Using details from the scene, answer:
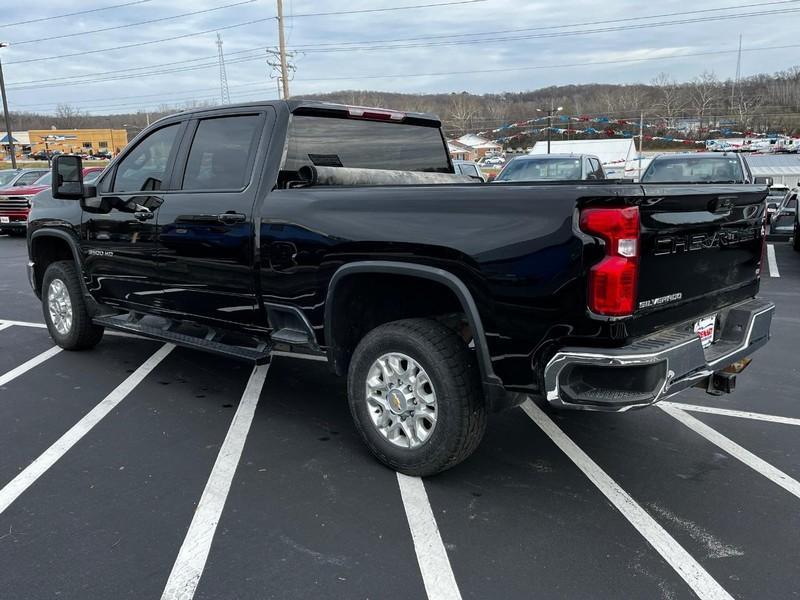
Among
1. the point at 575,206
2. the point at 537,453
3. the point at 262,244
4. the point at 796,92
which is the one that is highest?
the point at 796,92

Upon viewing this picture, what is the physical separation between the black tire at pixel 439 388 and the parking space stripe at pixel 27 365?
339 centimetres

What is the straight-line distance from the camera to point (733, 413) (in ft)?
14.4

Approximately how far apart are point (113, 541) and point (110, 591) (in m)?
0.37

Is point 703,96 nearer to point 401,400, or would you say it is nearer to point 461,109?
point 461,109

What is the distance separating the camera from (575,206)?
8.73 ft

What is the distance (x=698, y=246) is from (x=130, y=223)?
3.82 m

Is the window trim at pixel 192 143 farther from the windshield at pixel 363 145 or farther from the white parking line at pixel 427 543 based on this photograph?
the white parking line at pixel 427 543

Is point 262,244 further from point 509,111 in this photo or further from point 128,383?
point 509,111

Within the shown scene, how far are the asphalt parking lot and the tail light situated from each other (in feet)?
3.49

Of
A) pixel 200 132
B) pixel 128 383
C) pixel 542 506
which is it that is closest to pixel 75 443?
pixel 128 383

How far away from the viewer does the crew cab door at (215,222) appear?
4.05 metres

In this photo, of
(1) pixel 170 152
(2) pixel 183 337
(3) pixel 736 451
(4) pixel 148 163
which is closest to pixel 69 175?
(4) pixel 148 163

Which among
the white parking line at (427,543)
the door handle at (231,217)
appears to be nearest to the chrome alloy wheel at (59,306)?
the door handle at (231,217)

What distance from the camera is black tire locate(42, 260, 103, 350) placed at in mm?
5559
